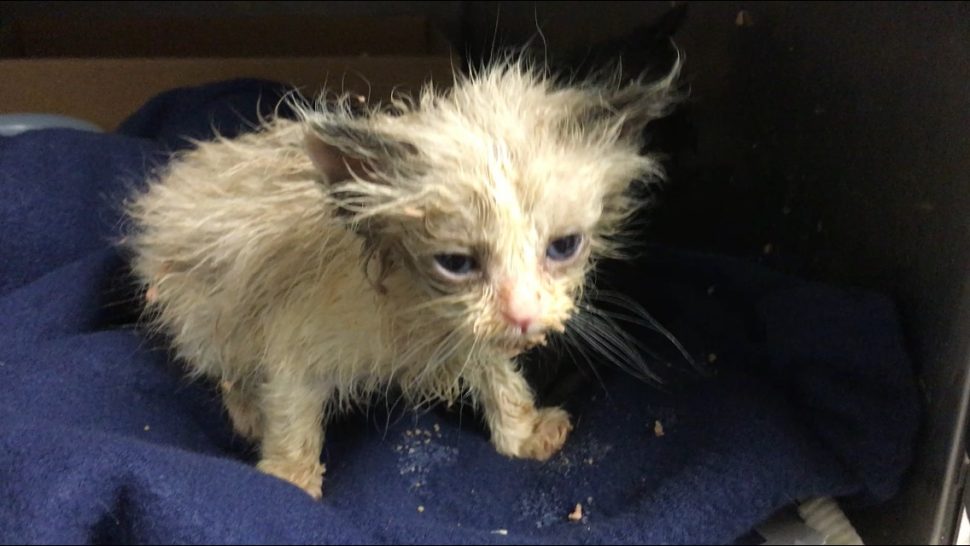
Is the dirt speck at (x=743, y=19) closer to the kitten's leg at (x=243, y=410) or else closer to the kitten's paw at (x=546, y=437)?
the kitten's paw at (x=546, y=437)

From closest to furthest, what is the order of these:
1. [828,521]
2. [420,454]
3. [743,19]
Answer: [828,521] < [420,454] < [743,19]

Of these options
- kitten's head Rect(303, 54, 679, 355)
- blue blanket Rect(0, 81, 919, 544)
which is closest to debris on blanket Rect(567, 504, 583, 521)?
blue blanket Rect(0, 81, 919, 544)

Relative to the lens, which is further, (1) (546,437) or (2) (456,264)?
(1) (546,437)

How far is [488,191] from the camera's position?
0.79m

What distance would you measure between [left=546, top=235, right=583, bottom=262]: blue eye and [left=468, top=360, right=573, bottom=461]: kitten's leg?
266mm

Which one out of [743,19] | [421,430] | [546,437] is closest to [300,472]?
[421,430]

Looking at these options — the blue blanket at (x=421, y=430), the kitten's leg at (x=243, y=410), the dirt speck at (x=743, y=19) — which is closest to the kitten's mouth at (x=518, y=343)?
the blue blanket at (x=421, y=430)

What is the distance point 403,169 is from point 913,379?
60 cm

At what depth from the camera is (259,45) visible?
191 cm

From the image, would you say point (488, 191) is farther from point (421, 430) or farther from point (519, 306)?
point (421, 430)

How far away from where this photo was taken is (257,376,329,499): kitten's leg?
3.36 feet

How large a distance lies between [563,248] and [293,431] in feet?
1.30

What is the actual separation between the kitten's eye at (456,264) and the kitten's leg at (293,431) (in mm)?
274

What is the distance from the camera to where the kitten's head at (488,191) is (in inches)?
31.5
